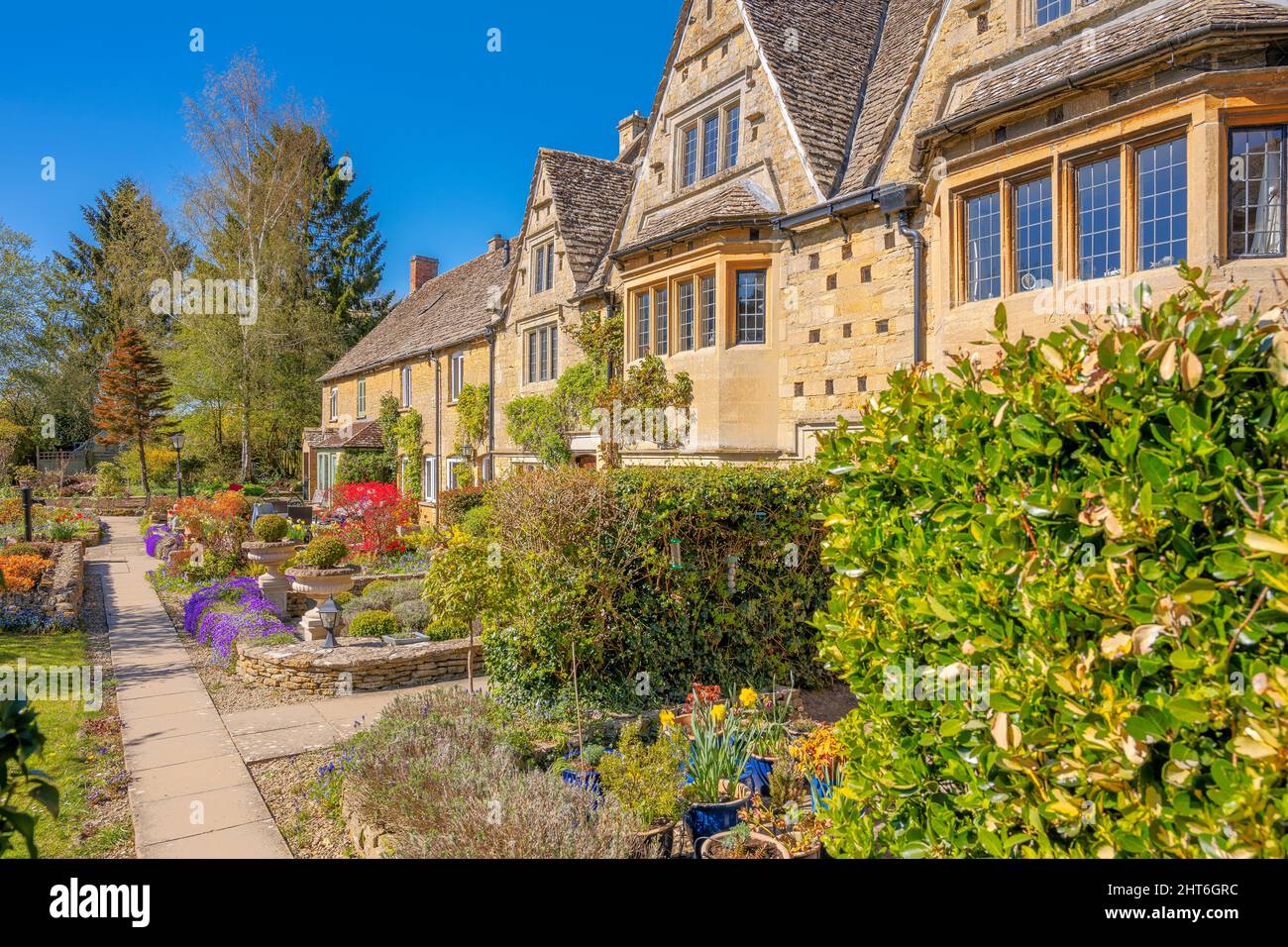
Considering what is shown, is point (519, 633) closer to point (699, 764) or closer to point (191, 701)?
point (699, 764)

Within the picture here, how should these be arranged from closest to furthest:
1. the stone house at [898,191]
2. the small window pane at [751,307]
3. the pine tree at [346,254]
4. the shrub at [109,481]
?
the stone house at [898,191] < the small window pane at [751,307] < the shrub at [109,481] < the pine tree at [346,254]

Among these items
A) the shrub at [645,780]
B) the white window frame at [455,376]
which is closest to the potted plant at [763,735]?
the shrub at [645,780]

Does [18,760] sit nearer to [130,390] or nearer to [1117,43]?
[1117,43]

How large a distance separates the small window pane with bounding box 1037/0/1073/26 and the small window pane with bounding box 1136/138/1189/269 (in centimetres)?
303

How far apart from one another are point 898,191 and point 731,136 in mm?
4885

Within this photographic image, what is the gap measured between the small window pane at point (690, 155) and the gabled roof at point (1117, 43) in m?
6.26

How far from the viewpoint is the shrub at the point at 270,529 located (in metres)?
17.0

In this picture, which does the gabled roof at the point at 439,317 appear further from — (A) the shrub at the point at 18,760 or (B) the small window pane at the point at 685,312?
(A) the shrub at the point at 18,760

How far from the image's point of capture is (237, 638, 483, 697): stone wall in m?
9.28

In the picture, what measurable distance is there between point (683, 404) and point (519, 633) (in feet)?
22.4

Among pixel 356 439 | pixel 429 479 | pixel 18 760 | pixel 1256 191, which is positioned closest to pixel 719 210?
pixel 1256 191
